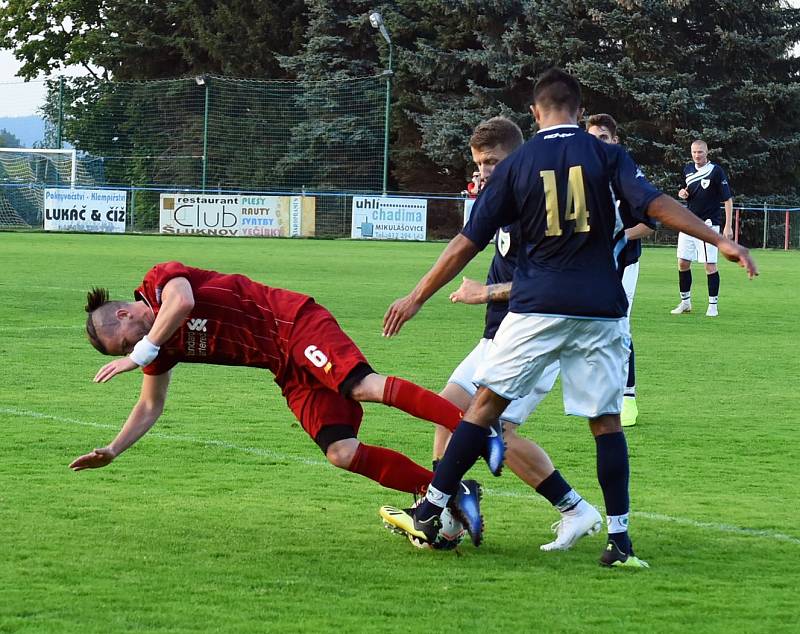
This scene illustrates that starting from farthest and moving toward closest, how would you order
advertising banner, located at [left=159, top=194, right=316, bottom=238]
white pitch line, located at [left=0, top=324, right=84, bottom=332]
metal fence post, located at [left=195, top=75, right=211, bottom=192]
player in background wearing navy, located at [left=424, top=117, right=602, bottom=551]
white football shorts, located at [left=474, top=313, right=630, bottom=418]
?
metal fence post, located at [left=195, top=75, right=211, bottom=192] < advertising banner, located at [left=159, top=194, right=316, bottom=238] < white pitch line, located at [left=0, top=324, right=84, bottom=332] < player in background wearing navy, located at [left=424, top=117, right=602, bottom=551] < white football shorts, located at [left=474, top=313, right=630, bottom=418]

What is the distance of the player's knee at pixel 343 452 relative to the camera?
5508 mm

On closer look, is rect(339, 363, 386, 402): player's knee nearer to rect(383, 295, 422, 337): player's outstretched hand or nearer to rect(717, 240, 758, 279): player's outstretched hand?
rect(383, 295, 422, 337): player's outstretched hand

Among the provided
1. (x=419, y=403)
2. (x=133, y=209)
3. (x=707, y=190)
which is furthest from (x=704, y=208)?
(x=133, y=209)

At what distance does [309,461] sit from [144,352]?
2436 millimetres

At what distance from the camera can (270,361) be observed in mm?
5648

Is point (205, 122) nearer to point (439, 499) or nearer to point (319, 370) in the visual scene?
point (319, 370)

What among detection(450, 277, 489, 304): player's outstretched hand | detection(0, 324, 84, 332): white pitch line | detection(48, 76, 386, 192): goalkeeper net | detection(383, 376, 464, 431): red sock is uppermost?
detection(48, 76, 386, 192): goalkeeper net

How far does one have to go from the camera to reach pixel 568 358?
205 inches

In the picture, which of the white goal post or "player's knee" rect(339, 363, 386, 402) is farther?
the white goal post

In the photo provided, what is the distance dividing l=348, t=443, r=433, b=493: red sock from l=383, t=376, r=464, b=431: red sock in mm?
259

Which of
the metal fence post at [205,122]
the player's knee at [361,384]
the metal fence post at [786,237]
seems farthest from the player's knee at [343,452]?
the metal fence post at [205,122]

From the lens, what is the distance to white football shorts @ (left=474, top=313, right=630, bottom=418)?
5113 mm

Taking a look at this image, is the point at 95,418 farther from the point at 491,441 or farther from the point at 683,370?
the point at 683,370

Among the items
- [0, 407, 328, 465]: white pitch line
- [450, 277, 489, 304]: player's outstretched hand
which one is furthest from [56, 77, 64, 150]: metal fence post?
[450, 277, 489, 304]: player's outstretched hand
